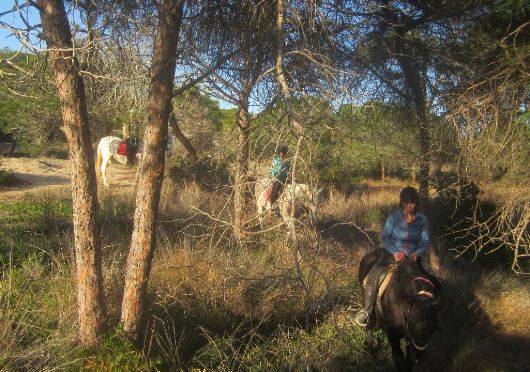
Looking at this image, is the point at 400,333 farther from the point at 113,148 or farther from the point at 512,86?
the point at 113,148

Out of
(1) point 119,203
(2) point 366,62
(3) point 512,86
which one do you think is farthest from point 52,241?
(3) point 512,86

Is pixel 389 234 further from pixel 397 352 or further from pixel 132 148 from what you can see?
pixel 132 148

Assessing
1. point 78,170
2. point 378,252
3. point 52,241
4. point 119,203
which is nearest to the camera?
point 78,170

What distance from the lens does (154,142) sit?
417cm

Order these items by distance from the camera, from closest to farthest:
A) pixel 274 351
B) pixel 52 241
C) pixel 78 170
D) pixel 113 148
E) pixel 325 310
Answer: pixel 78 170 < pixel 274 351 < pixel 325 310 < pixel 52 241 < pixel 113 148

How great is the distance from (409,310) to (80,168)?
3630mm

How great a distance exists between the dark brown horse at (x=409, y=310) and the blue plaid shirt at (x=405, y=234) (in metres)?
0.60

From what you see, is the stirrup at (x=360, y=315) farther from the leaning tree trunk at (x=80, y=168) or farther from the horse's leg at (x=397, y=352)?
the leaning tree trunk at (x=80, y=168)

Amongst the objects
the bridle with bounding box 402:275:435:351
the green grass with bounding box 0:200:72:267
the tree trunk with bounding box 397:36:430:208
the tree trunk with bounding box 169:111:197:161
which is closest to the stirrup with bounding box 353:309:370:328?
the bridle with bounding box 402:275:435:351

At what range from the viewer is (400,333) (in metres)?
5.31

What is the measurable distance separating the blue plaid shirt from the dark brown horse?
0.60 metres

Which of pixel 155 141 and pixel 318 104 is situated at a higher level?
pixel 318 104

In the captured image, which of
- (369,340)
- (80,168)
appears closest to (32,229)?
(80,168)

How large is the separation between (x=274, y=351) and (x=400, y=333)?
1.50 metres
